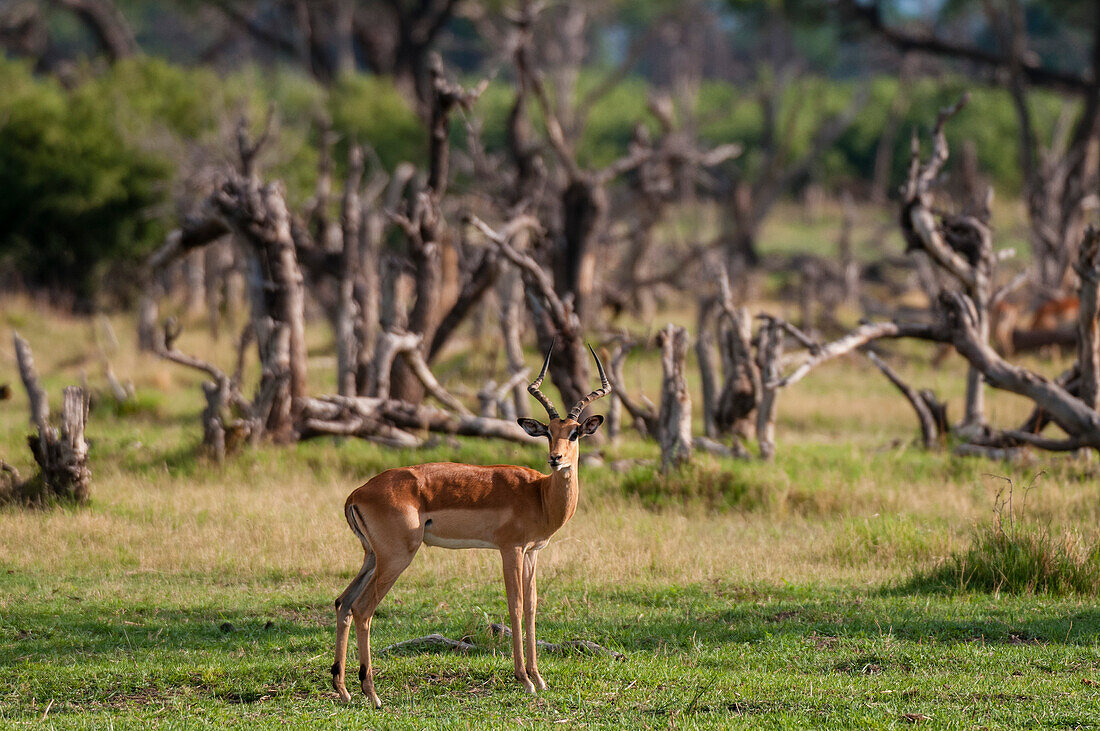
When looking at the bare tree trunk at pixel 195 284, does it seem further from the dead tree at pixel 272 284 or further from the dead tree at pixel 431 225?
the dead tree at pixel 272 284

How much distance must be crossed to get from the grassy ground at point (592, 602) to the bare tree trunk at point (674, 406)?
25 centimetres

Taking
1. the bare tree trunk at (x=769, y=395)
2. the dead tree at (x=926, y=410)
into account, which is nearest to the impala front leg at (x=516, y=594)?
the bare tree trunk at (x=769, y=395)

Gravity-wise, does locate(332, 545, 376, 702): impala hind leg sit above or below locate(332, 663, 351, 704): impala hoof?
above

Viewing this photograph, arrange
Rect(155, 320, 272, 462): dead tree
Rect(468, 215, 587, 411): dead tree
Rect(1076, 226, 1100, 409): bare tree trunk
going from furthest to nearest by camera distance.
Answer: Rect(468, 215, 587, 411): dead tree < Rect(155, 320, 272, 462): dead tree < Rect(1076, 226, 1100, 409): bare tree trunk

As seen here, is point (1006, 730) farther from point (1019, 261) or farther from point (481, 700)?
point (1019, 261)

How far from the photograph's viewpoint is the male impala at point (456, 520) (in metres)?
6.07

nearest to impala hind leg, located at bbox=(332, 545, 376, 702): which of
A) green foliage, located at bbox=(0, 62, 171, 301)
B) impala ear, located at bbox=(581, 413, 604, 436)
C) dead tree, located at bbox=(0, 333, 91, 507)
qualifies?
impala ear, located at bbox=(581, 413, 604, 436)

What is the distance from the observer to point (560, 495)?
6.13 meters

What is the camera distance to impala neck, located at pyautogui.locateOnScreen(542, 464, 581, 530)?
611cm

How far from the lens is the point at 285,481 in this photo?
Answer: 11.7m

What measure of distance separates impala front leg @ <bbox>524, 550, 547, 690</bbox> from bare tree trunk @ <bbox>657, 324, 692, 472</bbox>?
16.3ft

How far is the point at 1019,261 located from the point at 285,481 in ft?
80.4

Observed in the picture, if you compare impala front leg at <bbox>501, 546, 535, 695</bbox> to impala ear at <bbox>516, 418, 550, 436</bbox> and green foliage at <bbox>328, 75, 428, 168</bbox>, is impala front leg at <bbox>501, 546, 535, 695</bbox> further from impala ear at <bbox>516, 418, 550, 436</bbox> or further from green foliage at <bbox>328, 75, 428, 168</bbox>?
green foliage at <bbox>328, 75, 428, 168</bbox>

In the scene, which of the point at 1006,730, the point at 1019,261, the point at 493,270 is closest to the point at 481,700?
the point at 1006,730
